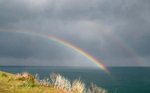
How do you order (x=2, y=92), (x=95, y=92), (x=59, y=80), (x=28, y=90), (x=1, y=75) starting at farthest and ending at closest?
1. (x=1, y=75)
2. (x=95, y=92)
3. (x=59, y=80)
4. (x=28, y=90)
5. (x=2, y=92)

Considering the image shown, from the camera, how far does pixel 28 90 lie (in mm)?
23688

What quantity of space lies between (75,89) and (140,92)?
122 m

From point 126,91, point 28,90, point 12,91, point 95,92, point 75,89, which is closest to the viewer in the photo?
point 12,91

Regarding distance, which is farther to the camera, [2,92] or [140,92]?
[140,92]

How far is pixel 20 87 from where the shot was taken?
24906 millimetres

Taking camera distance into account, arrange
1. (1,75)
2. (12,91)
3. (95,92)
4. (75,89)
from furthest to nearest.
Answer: (1,75) < (95,92) < (75,89) < (12,91)

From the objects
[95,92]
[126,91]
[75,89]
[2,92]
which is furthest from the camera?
[126,91]

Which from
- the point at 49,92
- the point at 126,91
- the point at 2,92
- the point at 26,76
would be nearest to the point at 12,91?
the point at 2,92

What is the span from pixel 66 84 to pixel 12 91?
6238 mm

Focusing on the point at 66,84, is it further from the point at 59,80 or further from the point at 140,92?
the point at 140,92

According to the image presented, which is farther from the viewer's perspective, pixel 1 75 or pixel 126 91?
pixel 126 91

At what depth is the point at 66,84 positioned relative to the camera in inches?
1057

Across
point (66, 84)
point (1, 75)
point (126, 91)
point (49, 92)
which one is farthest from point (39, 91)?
point (126, 91)

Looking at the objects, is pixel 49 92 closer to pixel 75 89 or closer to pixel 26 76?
pixel 75 89
